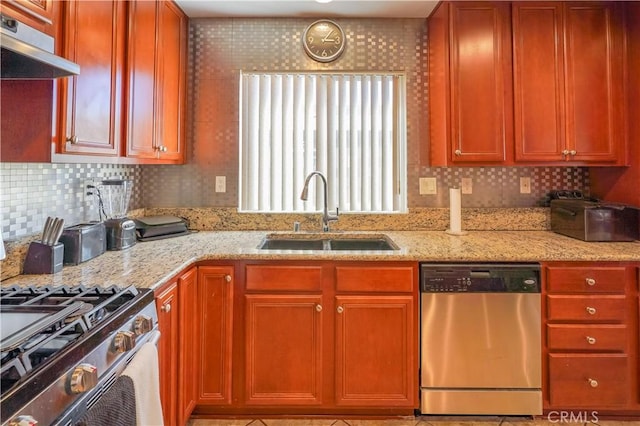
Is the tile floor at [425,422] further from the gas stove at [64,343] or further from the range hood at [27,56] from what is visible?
the range hood at [27,56]

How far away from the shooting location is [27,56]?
3.41 feet

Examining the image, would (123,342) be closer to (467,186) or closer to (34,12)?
(34,12)

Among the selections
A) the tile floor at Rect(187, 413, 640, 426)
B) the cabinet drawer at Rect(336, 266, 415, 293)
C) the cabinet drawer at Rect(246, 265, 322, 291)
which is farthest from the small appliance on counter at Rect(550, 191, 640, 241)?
the cabinet drawer at Rect(246, 265, 322, 291)

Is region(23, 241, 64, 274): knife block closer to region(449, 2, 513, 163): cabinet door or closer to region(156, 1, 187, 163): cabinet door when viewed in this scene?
region(156, 1, 187, 163): cabinet door

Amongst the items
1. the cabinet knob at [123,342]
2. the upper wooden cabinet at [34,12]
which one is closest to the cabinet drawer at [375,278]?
the cabinet knob at [123,342]

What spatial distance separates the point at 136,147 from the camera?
6.21 feet

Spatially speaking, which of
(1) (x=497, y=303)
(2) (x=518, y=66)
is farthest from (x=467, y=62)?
(1) (x=497, y=303)

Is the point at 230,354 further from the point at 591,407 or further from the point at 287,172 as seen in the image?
the point at 591,407

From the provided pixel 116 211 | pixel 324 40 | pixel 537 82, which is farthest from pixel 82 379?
pixel 537 82

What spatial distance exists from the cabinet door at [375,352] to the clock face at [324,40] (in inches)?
66.8

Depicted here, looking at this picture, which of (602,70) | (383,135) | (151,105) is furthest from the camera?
(383,135)

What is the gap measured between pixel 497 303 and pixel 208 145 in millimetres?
2093

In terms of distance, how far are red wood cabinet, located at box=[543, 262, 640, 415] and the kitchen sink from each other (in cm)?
100

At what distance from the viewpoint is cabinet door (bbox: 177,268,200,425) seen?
1.68 meters
